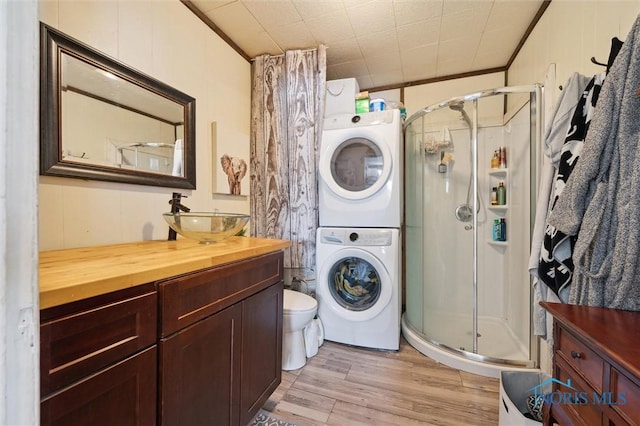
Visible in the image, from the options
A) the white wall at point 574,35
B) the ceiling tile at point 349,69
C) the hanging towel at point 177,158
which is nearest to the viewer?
the white wall at point 574,35

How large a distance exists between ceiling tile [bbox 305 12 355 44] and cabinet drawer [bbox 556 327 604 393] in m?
2.06

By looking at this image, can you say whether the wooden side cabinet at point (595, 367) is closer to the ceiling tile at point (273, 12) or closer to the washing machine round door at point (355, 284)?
the washing machine round door at point (355, 284)

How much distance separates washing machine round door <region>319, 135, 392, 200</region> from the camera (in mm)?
2066

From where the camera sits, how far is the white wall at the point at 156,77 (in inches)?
43.7

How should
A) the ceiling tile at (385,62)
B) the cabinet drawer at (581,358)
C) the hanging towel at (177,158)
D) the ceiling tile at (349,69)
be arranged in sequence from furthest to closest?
1. the ceiling tile at (349,69)
2. the ceiling tile at (385,62)
3. the hanging towel at (177,158)
4. the cabinet drawer at (581,358)

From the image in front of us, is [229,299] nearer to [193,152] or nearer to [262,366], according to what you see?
[262,366]

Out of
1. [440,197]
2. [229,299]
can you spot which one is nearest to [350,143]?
[440,197]

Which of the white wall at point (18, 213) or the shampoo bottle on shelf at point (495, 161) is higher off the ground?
the shampoo bottle on shelf at point (495, 161)

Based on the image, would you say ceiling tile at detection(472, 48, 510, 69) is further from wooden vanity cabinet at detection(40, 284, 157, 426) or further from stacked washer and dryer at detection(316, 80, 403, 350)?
wooden vanity cabinet at detection(40, 284, 157, 426)

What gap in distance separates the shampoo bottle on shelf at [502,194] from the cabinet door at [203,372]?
212 cm

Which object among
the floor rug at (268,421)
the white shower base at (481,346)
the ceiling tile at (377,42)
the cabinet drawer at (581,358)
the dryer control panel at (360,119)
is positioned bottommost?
the floor rug at (268,421)

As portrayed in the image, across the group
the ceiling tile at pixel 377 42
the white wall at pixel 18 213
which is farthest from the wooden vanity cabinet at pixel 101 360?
the ceiling tile at pixel 377 42

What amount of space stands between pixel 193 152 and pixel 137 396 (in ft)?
4.41

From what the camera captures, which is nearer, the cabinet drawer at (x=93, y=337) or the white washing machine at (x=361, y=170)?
the cabinet drawer at (x=93, y=337)
